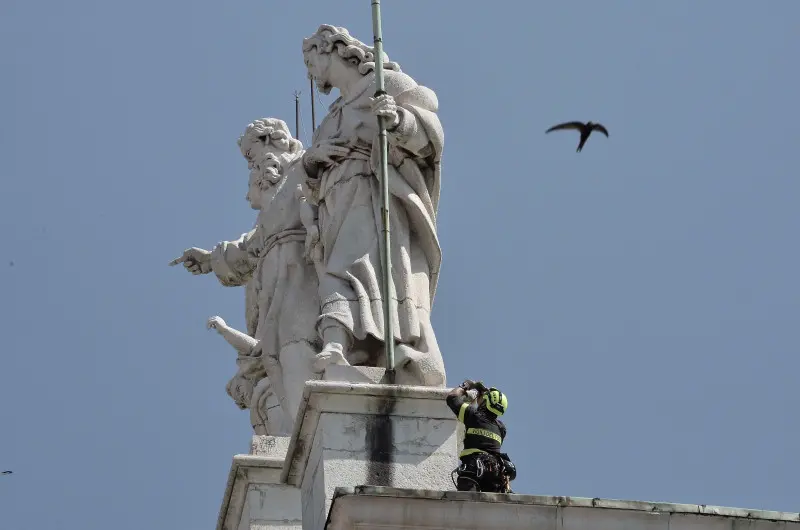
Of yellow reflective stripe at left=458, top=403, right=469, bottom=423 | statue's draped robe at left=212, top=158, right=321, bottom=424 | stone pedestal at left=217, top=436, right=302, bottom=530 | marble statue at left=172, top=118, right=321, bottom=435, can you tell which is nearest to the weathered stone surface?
yellow reflective stripe at left=458, top=403, right=469, bottom=423

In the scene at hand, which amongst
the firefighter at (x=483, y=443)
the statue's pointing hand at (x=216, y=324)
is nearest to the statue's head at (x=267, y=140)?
the statue's pointing hand at (x=216, y=324)

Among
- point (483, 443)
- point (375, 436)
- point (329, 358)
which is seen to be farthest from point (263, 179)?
point (483, 443)

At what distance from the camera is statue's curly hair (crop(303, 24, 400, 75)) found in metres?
23.2

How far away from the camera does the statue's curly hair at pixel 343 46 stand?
23.2m

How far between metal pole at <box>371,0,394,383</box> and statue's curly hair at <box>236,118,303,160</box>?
414cm

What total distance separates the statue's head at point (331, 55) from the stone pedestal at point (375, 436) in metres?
4.04

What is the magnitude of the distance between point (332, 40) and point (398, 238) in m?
2.48

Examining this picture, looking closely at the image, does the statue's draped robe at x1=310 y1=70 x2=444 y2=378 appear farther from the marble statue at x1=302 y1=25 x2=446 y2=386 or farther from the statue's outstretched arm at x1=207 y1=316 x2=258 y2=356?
the statue's outstretched arm at x1=207 y1=316 x2=258 y2=356

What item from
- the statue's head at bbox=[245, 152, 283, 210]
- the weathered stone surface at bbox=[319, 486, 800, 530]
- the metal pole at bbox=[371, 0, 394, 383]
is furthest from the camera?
the statue's head at bbox=[245, 152, 283, 210]

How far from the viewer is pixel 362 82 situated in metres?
23.0

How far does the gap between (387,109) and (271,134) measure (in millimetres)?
4898

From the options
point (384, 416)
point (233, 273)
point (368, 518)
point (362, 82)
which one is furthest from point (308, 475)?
point (233, 273)

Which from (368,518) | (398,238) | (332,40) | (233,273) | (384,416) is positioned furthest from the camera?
(233,273)

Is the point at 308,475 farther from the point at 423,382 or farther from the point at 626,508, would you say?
the point at 626,508
